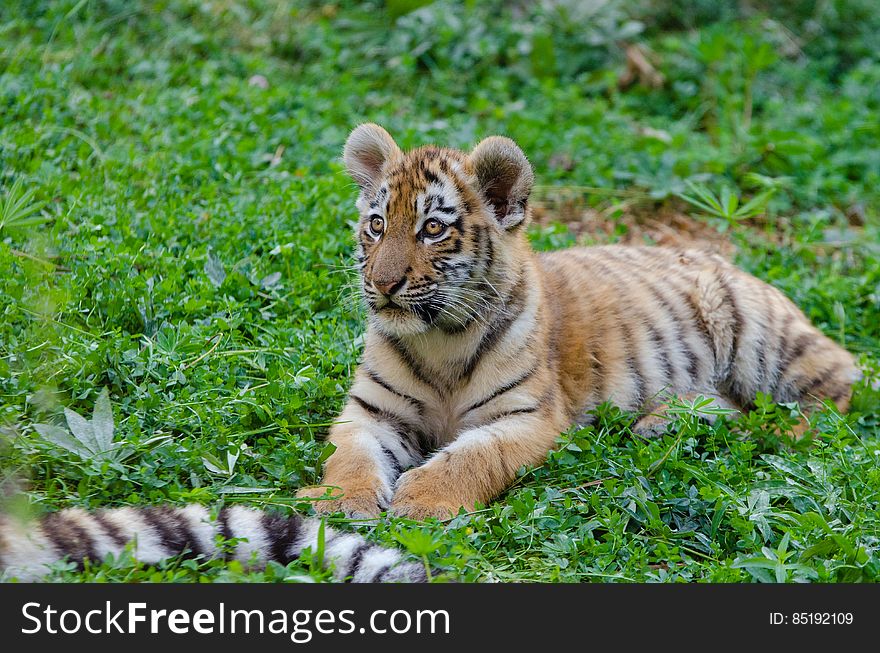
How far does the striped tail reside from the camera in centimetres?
363

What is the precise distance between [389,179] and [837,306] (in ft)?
10.8

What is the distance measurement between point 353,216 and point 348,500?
111 inches

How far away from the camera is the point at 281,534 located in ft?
13.0

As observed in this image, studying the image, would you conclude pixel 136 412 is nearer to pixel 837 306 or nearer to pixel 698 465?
pixel 698 465

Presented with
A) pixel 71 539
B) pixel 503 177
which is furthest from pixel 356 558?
pixel 503 177

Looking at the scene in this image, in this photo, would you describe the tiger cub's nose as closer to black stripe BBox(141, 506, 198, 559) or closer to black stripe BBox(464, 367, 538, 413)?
black stripe BBox(464, 367, 538, 413)

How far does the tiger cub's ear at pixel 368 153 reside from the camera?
5508 millimetres

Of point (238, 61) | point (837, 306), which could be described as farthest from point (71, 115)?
point (837, 306)

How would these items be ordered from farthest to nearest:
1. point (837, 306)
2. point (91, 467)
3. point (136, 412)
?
point (837, 306), point (136, 412), point (91, 467)

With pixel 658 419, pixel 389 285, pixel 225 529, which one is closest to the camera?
pixel 225 529

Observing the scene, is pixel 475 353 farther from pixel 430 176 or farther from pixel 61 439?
pixel 61 439

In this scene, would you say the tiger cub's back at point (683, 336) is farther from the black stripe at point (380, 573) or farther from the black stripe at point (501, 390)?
the black stripe at point (380, 573)

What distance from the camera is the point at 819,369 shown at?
6.09 m

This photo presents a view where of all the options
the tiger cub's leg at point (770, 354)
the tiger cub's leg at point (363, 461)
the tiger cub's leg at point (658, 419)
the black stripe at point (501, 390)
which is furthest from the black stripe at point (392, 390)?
the tiger cub's leg at point (770, 354)
